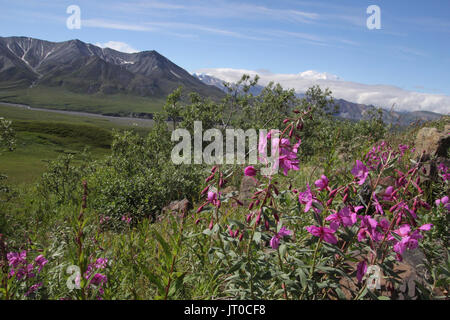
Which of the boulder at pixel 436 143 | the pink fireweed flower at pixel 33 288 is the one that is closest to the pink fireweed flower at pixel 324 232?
the pink fireweed flower at pixel 33 288

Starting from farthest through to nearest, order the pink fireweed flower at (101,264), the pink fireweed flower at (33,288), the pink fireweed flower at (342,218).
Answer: the pink fireweed flower at (101,264) < the pink fireweed flower at (33,288) < the pink fireweed flower at (342,218)

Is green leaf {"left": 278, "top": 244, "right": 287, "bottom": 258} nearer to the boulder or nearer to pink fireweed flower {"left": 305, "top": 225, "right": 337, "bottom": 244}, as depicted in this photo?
pink fireweed flower {"left": 305, "top": 225, "right": 337, "bottom": 244}

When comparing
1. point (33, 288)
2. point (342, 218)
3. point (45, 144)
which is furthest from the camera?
point (45, 144)

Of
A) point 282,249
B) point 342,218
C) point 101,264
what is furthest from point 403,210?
point 101,264

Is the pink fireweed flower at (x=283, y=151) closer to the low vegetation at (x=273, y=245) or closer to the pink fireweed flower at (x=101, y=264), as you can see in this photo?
the low vegetation at (x=273, y=245)

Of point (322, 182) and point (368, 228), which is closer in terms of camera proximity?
point (368, 228)

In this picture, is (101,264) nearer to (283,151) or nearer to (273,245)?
(273,245)

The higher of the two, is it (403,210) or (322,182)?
(322,182)

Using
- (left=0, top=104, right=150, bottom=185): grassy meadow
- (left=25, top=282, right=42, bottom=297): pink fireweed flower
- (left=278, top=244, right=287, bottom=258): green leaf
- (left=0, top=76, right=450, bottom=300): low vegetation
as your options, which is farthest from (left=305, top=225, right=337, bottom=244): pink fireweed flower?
(left=0, top=104, right=150, bottom=185): grassy meadow

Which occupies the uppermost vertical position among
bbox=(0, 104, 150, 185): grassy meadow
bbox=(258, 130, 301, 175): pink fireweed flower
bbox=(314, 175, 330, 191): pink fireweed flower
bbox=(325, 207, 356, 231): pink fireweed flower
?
bbox=(258, 130, 301, 175): pink fireweed flower

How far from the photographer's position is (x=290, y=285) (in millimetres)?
1868

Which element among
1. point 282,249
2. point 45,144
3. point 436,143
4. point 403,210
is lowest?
point 45,144

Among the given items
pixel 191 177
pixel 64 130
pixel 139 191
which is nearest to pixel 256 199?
pixel 139 191
